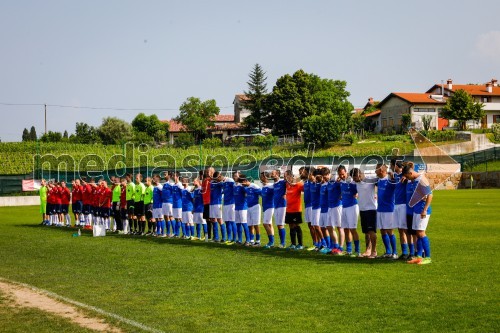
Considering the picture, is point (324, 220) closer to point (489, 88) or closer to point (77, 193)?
point (77, 193)

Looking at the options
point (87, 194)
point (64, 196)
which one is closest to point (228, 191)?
point (87, 194)

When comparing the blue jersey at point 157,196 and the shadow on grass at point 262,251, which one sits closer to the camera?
the shadow on grass at point 262,251

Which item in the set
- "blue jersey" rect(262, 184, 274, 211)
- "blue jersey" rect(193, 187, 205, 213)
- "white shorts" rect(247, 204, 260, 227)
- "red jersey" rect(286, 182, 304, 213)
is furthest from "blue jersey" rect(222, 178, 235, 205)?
"red jersey" rect(286, 182, 304, 213)

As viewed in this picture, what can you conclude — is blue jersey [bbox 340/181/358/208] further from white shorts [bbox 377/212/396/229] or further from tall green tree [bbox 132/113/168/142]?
tall green tree [bbox 132/113/168/142]

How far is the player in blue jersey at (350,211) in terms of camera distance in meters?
15.1

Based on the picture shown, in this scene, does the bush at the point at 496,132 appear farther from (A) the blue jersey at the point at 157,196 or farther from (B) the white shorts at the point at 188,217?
(B) the white shorts at the point at 188,217

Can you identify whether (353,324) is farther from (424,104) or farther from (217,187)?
(424,104)

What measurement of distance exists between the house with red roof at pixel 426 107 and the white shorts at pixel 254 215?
232ft

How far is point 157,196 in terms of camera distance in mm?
21781

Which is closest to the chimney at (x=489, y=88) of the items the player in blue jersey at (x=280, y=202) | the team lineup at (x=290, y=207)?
the team lineup at (x=290, y=207)

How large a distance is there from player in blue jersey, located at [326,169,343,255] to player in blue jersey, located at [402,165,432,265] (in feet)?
7.72

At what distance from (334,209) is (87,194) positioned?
1362 cm

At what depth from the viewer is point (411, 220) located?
1378cm

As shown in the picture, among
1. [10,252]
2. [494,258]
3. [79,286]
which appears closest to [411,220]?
[494,258]
